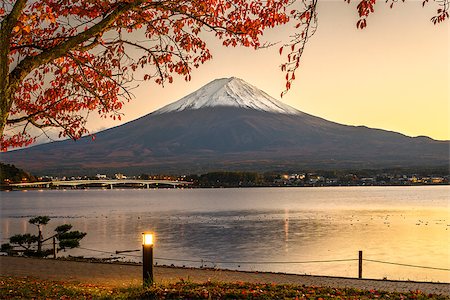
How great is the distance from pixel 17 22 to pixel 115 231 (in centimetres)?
4720

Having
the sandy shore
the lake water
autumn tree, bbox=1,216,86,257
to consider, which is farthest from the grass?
the lake water

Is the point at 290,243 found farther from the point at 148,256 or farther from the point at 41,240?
the point at 148,256

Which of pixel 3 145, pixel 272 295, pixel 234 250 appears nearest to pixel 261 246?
pixel 234 250

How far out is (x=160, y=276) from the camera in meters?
14.9

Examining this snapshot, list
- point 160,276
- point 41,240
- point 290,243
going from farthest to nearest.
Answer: point 290,243, point 41,240, point 160,276

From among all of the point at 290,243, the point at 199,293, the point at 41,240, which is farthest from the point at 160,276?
the point at 290,243

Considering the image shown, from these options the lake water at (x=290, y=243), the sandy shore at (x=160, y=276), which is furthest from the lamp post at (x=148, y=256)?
the lake water at (x=290, y=243)

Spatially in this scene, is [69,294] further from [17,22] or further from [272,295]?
[17,22]

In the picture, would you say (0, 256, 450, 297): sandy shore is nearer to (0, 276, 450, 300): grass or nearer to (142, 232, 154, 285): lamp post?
(0, 276, 450, 300): grass

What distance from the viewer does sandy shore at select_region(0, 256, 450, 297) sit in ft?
44.8

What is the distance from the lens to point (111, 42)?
10344 mm

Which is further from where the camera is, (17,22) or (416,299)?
(416,299)

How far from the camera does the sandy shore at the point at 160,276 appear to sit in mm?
13664

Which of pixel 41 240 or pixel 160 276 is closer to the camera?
pixel 160 276
